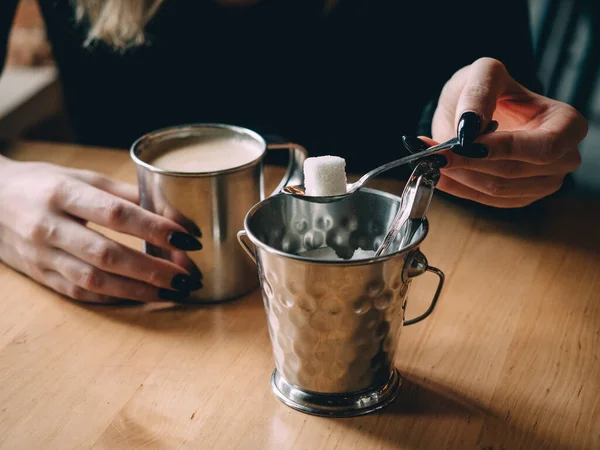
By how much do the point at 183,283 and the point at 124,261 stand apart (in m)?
0.08

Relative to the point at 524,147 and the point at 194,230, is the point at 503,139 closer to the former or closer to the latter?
the point at 524,147

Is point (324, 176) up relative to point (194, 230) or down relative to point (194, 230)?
up

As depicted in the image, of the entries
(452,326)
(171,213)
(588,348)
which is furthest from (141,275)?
(588,348)

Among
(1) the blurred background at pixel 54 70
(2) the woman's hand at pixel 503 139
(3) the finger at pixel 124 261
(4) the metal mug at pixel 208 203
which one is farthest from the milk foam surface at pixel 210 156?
(1) the blurred background at pixel 54 70

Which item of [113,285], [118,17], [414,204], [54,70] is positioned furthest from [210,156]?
[54,70]

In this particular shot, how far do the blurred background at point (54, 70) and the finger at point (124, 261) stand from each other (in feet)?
3.77

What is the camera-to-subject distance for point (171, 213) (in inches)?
29.6

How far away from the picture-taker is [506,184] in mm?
796

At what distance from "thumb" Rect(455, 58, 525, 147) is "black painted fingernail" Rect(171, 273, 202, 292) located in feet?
1.17

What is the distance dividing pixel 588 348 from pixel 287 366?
359 millimetres

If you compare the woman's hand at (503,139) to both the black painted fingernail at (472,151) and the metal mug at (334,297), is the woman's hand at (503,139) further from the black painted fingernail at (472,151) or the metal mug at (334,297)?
the metal mug at (334,297)

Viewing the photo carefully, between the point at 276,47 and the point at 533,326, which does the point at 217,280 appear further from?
the point at 276,47

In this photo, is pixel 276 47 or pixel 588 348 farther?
pixel 276 47

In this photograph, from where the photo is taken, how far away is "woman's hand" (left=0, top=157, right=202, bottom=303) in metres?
0.75
